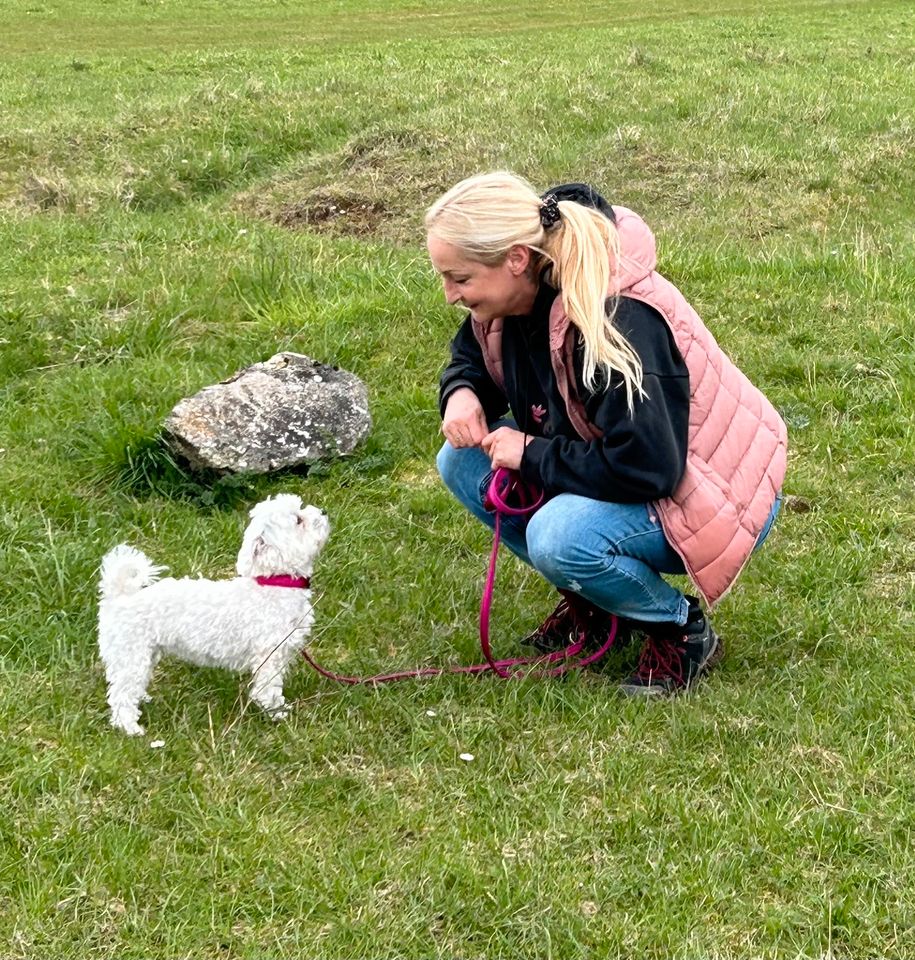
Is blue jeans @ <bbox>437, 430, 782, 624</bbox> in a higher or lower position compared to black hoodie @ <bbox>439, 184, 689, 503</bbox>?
lower

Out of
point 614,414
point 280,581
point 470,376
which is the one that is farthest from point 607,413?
point 280,581

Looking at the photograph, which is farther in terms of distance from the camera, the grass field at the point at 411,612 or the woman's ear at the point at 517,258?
the woman's ear at the point at 517,258

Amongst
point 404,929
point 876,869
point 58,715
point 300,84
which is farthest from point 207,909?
point 300,84

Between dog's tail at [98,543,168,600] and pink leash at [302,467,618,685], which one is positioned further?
pink leash at [302,467,618,685]

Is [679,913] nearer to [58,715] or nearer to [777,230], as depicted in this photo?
[58,715]

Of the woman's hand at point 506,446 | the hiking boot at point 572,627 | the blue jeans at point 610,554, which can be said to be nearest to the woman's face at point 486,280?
the woman's hand at point 506,446

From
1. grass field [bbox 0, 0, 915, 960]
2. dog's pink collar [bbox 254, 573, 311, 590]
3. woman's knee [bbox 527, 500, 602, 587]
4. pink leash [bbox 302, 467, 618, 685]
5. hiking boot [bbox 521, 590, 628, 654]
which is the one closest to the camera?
grass field [bbox 0, 0, 915, 960]

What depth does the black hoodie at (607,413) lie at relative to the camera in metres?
3.68

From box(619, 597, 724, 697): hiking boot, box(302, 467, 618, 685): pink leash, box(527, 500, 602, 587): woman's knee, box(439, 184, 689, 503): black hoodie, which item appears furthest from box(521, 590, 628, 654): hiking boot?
box(439, 184, 689, 503): black hoodie

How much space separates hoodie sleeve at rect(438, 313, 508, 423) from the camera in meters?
4.46

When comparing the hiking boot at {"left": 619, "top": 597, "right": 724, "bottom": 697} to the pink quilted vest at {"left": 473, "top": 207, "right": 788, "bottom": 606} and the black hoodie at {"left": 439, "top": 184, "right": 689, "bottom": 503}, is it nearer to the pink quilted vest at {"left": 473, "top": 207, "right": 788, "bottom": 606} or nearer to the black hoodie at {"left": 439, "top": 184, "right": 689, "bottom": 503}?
the pink quilted vest at {"left": 473, "top": 207, "right": 788, "bottom": 606}

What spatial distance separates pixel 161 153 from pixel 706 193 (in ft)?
16.7

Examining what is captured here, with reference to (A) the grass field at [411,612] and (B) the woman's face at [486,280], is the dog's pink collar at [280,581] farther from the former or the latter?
(B) the woman's face at [486,280]

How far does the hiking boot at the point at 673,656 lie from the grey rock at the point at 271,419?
7.21 feet
